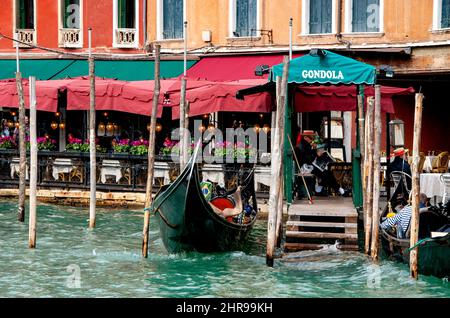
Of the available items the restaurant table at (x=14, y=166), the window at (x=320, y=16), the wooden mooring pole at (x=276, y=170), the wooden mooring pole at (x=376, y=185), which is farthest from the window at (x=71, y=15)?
the wooden mooring pole at (x=376, y=185)

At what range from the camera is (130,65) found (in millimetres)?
21828

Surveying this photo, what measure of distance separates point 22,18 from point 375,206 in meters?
12.7

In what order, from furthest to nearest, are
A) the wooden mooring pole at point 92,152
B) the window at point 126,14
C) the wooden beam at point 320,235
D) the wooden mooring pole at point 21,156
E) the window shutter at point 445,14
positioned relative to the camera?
1. the window at point 126,14
2. the window shutter at point 445,14
3. the wooden mooring pole at point 21,156
4. the wooden mooring pole at point 92,152
5. the wooden beam at point 320,235

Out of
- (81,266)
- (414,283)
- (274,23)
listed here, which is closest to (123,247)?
(81,266)

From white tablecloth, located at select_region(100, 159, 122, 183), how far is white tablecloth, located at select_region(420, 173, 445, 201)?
555 cm

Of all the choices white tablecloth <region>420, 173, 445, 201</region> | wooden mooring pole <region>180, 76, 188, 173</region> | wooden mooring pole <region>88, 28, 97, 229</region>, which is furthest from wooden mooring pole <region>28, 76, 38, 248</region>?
white tablecloth <region>420, 173, 445, 201</region>

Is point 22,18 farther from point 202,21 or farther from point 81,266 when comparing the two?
point 81,266

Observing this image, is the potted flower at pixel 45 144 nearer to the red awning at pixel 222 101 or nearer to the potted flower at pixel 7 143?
the potted flower at pixel 7 143

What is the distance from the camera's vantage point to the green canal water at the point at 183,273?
1188 cm

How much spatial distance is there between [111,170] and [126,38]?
4679 mm

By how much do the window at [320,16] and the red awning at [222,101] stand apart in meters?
2.94

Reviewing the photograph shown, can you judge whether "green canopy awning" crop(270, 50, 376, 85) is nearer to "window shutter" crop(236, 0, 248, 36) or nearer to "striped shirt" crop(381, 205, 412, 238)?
"striped shirt" crop(381, 205, 412, 238)

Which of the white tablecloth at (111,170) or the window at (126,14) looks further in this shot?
the window at (126,14)

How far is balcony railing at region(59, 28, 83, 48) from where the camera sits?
74.3 ft
